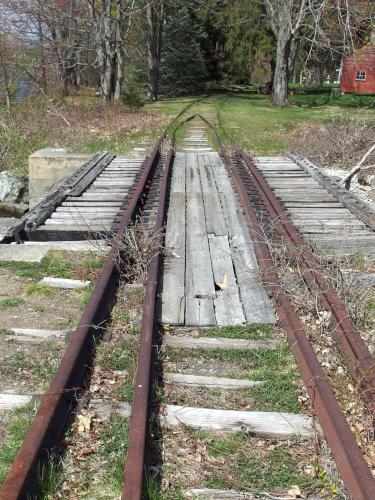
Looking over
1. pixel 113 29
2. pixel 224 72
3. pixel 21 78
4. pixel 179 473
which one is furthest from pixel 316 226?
pixel 224 72

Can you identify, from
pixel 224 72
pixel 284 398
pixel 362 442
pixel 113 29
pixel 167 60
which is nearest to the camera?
pixel 362 442

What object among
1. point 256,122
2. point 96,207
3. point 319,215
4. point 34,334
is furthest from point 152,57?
point 34,334

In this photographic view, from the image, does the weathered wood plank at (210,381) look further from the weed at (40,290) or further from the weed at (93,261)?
the weed at (93,261)

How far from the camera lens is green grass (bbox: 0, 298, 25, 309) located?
16.9ft

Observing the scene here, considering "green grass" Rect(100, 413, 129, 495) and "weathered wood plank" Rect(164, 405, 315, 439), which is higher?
"green grass" Rect(100, 413, 129, 495)

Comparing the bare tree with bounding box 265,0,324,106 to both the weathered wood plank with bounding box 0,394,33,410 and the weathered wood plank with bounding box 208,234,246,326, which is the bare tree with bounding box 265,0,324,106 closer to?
the weathered wood plank with bounding box 208,234,246,326

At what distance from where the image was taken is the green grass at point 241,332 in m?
4.73

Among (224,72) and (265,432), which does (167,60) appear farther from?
(265,432)

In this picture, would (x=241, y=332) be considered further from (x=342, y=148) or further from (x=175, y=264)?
(x=342, y=148)

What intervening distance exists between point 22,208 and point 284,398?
38.5 feet

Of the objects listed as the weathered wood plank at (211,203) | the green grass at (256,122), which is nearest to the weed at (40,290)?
the weathered wood plank at (211,203)

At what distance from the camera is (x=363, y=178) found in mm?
11945

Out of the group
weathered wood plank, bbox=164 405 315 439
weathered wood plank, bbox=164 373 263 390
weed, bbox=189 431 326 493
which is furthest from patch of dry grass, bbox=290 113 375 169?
weed, bbox=189 431 326 493

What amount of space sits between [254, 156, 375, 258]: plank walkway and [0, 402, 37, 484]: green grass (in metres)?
3.78
